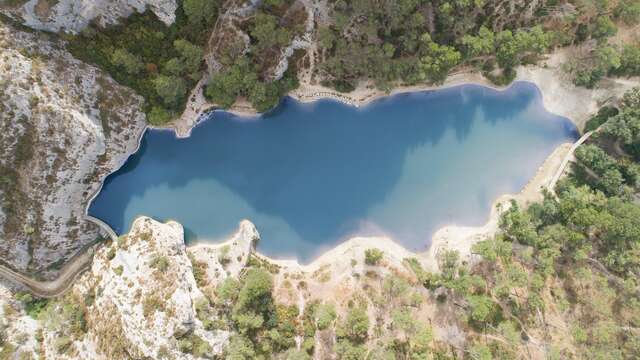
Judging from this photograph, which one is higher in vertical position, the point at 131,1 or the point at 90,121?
the point at 131,1

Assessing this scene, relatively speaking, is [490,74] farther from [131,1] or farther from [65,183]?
[65,183]

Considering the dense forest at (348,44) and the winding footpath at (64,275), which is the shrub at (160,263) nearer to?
the winding footpath at (64,275)

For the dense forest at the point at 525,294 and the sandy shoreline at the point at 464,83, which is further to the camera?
the sandy shoreline at the point at 464,83

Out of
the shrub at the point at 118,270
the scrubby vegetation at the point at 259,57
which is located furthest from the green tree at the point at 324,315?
the scrubby vegetation at the point at 259,57

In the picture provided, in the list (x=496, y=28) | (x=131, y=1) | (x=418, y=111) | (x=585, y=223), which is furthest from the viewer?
(x=418, y=111)

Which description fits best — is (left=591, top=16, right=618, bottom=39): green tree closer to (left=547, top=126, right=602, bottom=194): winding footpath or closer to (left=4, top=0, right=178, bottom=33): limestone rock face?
(left=547, top=126, right=602, bottom=194): winding footpath

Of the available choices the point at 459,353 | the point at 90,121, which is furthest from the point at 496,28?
the point at 90,121

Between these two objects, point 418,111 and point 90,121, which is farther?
point 418,111
